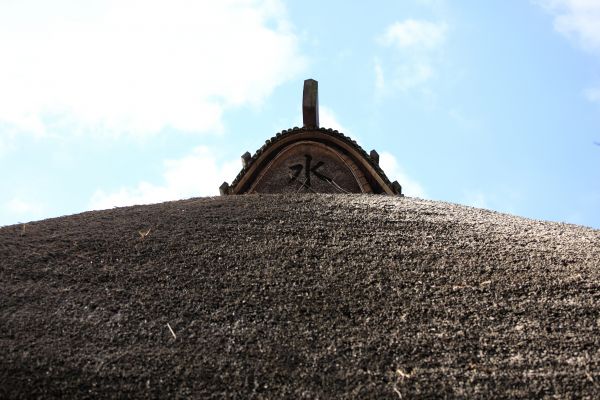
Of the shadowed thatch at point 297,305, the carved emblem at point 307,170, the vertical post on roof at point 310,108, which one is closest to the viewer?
A: the shadowed thatch at point 297,305

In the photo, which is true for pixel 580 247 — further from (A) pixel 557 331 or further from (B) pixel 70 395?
(B) pixel 70 395

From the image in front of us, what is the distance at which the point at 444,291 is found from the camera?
148 inches

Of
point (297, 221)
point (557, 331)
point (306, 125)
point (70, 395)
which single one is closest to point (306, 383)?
point (70, 395)

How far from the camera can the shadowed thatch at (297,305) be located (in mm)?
3039

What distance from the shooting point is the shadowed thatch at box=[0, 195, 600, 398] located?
3.04 metres

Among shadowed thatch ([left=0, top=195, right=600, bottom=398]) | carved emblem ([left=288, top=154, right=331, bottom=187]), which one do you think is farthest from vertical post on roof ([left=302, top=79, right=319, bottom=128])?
shadowed thatch ([left=0, top=195, right=600, bottom=398])

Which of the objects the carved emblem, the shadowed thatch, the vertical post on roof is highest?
the vertical post on roof

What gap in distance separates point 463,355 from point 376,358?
36 cm

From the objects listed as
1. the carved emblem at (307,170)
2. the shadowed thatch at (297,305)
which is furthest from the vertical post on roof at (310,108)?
the shadowed thatch at (297,305)

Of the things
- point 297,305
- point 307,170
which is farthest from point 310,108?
point 297,305

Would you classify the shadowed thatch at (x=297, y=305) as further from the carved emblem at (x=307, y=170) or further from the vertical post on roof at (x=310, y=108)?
the vertical post on roof at (x=310, y=108)

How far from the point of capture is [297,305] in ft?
11.7

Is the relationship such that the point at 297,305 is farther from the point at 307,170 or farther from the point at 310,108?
the point at 310,108

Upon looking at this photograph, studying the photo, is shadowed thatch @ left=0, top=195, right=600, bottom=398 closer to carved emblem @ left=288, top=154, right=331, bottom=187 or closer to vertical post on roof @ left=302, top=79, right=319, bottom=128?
carved emblem @ left=288, top=154, right=331, bottom=187
